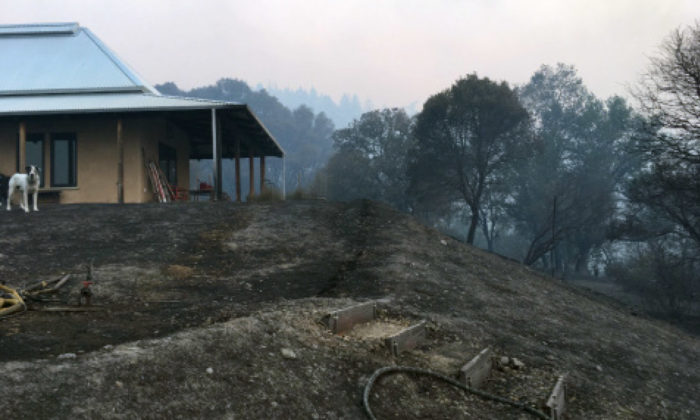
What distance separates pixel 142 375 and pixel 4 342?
1719 millimetres

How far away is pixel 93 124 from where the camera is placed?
17484 mm

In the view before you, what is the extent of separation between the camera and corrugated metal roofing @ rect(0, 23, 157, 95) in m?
18.4

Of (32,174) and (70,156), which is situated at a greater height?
(70,156)

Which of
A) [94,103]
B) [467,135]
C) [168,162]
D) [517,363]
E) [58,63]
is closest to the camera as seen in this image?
[517,363]

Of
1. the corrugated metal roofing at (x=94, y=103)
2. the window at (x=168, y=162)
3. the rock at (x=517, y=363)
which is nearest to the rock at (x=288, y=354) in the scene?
the rock at (x=517, y=363)

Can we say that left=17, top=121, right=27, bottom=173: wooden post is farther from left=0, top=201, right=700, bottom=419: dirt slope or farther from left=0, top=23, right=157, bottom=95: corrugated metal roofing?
left=0, top=201, right=700, bottom=419: dirt slope

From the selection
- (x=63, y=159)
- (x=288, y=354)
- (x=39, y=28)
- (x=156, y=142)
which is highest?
(x=39, y=28)

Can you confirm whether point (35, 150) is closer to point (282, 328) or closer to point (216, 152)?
point (216, 152)

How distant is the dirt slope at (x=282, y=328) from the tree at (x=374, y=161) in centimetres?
2952

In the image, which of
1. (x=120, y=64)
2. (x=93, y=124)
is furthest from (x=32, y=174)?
(x=120, y=64)

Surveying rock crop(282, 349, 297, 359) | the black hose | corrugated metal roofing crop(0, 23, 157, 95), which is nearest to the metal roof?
corrugated metal roofing crop(0, 23, 157, 95)

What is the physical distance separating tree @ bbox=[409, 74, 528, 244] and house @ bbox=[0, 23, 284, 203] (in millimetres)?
15417

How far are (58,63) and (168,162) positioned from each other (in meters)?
5.48

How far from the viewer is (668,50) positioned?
17.1m
